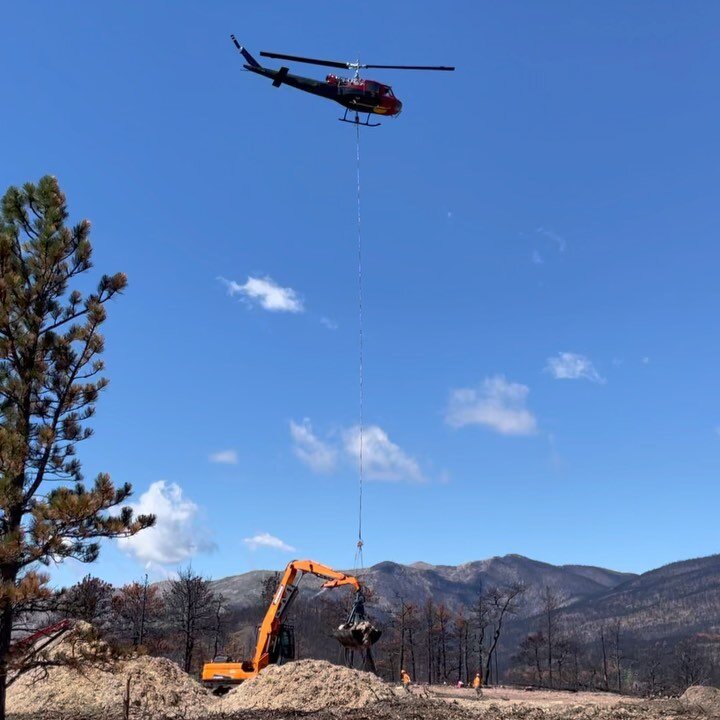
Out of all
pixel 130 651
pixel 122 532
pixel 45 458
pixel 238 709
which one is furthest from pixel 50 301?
pixel 238 709

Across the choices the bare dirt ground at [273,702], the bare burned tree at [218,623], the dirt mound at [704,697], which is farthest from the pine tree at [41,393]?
the bare burned tree at [218,623]

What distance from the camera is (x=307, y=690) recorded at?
1088 inches

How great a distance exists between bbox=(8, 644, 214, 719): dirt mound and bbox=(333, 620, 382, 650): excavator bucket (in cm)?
675

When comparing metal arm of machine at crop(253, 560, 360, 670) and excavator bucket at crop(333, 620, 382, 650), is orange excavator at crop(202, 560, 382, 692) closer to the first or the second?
metal arm of machine at crop(253, 560, 360, 670)

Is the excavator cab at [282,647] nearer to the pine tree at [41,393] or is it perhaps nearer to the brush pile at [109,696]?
the brush pile at [109,696]

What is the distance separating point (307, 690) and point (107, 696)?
7.84 meters

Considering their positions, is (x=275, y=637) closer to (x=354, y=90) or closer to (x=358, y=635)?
(x=358, y=635)

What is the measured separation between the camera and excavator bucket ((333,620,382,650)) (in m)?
26.1

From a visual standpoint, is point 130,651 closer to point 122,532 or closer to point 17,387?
point 122,532

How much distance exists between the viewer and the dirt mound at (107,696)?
27.2m

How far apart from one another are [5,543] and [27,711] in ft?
60.3

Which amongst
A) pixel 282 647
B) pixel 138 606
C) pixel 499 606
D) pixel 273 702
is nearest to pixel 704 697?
pixel 282 647

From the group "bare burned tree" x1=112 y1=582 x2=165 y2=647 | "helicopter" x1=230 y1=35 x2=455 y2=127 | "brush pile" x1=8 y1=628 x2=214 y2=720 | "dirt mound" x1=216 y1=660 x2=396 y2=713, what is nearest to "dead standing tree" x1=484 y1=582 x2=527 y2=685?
"bare burned tree" x1=112 y1=582 x2=165 y2=647

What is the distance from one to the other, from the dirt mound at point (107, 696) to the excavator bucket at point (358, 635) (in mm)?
6753
